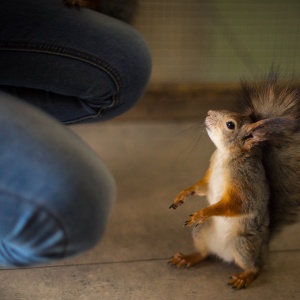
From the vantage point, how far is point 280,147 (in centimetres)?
127

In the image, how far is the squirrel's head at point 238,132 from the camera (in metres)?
1.17

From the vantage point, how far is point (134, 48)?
1371 millimetres

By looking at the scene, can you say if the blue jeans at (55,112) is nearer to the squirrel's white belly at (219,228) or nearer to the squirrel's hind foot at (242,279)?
the squirrel's white belly at (219,228)

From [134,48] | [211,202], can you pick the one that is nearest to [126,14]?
[134,48]

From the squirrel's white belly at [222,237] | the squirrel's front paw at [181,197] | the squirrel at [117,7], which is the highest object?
the squirrel at [117,7]

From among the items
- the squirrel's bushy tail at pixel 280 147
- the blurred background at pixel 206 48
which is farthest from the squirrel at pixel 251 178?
the blurred background at pixel 206 48

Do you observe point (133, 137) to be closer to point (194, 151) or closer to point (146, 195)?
point (194, 151)

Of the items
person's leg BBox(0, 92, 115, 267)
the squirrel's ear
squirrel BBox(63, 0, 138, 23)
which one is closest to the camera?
person's leg BBox(0, 92, 115, 267)

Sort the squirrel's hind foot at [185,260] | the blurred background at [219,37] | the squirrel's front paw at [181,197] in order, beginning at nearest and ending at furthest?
the squirrel's front paw at [181,197] < the squirrel's hind foot at [185,260] < the blurred background at [219,37]

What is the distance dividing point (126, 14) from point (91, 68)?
49 cm

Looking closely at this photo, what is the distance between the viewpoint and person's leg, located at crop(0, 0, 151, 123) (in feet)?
3.88

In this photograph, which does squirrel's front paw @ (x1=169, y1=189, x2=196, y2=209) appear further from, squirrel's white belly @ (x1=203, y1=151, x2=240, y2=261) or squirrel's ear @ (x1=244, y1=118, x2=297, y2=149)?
squirrel's ear @ (x1=244, y1=118, x2=297, y2=149)

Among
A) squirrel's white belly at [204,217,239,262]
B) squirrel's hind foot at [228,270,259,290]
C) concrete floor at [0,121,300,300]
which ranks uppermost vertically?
squirrel's white belly at [204,217,239,262]

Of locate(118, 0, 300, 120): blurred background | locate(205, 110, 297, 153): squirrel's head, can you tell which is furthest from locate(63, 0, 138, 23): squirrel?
locate(205, 110, 297, 153): squirrel's head
